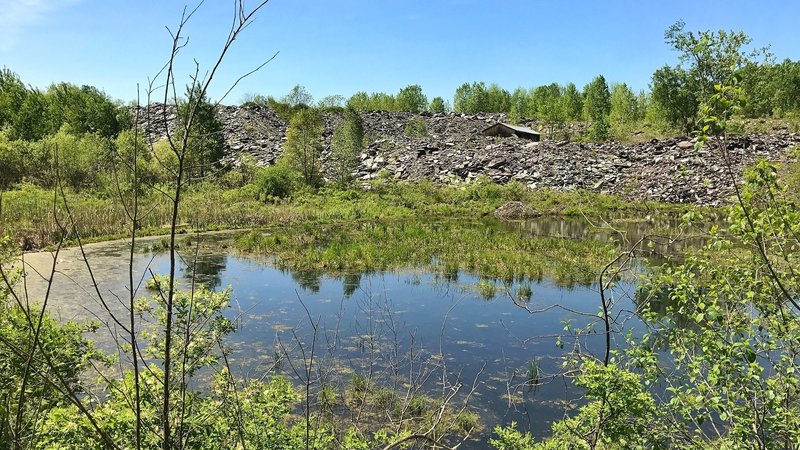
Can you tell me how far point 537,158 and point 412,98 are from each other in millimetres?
47322

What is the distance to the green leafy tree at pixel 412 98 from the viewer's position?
84.8 meters

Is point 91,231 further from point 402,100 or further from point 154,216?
point 402,100

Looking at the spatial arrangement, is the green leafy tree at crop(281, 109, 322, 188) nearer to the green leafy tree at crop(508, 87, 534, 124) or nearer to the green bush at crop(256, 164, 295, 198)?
the green bush at crop(256, 164, 295, 198)

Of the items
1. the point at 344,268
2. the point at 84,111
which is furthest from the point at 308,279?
the point at 84,111

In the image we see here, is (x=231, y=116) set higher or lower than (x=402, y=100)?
lower

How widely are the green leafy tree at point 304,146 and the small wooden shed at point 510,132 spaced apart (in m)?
24.0

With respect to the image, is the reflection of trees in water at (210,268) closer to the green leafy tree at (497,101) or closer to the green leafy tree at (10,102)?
the green leafy tree at (10,102)

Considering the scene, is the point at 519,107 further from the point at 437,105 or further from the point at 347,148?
the point at 347,148

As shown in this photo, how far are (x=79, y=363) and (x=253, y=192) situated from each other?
30696 millimetres

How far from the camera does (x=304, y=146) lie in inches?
1507

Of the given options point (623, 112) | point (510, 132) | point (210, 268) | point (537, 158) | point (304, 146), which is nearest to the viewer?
point (210, 268)

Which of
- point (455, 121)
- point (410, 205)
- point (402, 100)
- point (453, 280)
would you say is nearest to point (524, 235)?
point (453, 280)

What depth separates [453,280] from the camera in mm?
15195

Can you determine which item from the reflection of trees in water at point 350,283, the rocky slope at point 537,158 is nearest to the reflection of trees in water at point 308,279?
the reflection of trees in water at point 350,283
